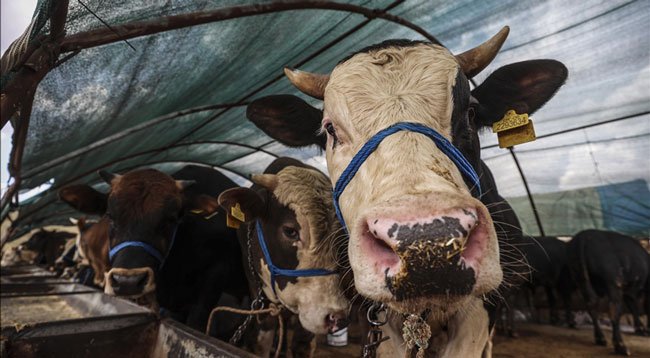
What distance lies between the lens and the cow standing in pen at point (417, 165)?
105 centimetres

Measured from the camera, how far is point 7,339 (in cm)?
163

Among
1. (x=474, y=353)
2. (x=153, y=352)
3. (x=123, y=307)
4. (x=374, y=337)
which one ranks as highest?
(x=123, y=307)

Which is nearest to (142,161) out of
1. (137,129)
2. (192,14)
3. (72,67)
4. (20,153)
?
(137,129)

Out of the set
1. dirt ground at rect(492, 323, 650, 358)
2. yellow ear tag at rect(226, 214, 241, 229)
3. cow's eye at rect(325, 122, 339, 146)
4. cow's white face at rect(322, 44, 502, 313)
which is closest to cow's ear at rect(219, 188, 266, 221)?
yellow ear tag at rect(226, 214, 241, 229)

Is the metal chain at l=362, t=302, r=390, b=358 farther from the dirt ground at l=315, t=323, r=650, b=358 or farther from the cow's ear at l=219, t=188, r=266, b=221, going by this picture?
the dirt ground at l=315, t=323, r=650, b=358

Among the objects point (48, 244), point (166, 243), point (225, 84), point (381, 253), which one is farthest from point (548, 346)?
point (48, 244)

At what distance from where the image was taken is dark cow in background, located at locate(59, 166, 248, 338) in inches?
119

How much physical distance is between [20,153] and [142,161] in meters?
5.61

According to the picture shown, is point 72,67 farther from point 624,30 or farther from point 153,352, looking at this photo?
point 624,30

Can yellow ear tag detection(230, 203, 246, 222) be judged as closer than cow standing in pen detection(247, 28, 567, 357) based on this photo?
No

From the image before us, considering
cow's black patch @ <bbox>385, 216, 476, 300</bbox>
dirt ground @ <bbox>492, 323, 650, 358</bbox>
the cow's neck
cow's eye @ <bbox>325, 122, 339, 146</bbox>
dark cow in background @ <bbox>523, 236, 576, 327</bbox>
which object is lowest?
dirt ground @ <bbox>492, 323, 650, 358</bbox>

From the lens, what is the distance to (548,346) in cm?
696

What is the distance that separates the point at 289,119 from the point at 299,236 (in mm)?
880

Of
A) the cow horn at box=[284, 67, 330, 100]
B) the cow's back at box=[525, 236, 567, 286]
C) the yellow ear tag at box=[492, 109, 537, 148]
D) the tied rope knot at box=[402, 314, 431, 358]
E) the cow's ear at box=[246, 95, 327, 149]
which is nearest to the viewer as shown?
the tied rope knot at box=[402, 314, 431, 358]
